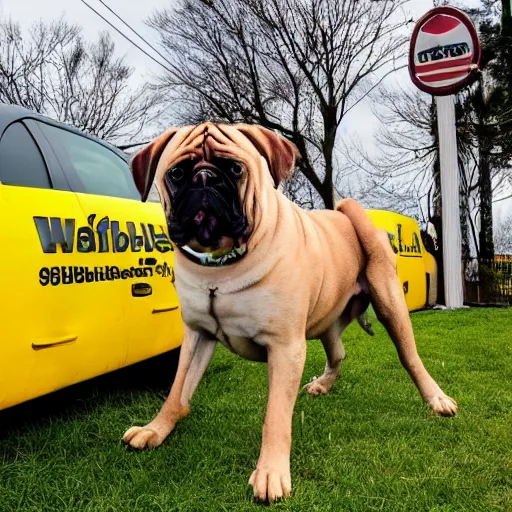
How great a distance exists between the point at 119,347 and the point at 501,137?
1392cm

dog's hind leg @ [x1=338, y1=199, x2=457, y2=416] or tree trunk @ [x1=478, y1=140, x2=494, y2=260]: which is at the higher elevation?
tree trunk @ [x1=478, y1=140, x2=494, y2=260]

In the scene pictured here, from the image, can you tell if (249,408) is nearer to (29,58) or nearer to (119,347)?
(119,347)

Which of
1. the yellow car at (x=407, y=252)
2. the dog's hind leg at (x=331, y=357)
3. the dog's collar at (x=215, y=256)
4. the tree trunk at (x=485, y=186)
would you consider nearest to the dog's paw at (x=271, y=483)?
the dog's collar at (x=215, y=256)

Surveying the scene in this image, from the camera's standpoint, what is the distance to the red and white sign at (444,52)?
367 inches

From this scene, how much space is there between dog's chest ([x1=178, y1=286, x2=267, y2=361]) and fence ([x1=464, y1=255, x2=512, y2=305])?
9557 millimetres

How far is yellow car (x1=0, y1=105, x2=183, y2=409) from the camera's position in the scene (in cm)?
213

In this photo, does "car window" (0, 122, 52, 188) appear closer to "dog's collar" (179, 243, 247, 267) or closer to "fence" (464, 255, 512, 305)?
"dog's collar" (179, 243, 247, 267)

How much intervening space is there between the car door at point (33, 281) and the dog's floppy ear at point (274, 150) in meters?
0.86

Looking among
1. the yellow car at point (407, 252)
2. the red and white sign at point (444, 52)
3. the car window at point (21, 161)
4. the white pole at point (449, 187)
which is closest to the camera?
the car window at point (21, 161)

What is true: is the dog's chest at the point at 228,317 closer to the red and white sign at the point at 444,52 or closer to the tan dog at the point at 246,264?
the tan dog at the point at 246,264

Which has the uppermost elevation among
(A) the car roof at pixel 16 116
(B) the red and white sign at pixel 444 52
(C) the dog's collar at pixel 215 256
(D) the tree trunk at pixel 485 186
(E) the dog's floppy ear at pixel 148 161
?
(B) the red and white sign at pixel 444 52

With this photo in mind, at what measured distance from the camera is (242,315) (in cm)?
211

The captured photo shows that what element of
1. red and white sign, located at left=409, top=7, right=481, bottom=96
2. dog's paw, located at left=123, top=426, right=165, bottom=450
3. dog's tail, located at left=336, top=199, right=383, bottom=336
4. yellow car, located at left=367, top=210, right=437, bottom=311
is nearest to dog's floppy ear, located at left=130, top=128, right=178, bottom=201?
dog's paw, located at left=123, top=426, right=165, bottom=450

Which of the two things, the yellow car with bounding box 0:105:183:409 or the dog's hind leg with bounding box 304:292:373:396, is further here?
the dog's hind leg with bounding box 304:292:373:396
